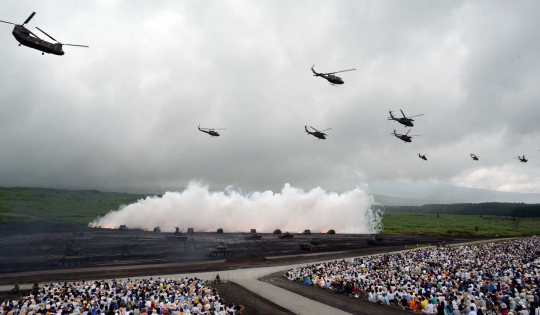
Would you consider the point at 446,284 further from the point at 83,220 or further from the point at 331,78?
the point at 83,220

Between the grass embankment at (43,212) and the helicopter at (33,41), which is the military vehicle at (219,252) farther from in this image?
the grass embankment at (43,212)

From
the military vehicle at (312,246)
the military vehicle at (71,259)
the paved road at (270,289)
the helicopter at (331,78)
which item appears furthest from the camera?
the military vehicle at (312,246)

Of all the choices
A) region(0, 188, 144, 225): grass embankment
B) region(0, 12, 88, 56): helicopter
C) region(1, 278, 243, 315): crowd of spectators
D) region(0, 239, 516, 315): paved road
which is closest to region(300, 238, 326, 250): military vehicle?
region(0, 239, 516, 315): paved road

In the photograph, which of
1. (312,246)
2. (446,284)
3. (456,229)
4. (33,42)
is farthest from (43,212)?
(456,229)

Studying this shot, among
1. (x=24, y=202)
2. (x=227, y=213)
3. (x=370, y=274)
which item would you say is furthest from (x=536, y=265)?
(x=24, y=202)

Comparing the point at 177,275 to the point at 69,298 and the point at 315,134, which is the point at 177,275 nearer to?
the point at 69,298

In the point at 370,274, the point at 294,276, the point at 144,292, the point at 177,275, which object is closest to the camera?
the point at 144,292

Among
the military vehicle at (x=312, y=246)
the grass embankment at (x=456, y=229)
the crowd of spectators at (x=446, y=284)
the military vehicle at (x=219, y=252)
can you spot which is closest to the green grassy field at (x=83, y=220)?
the grass embankment at (x=456, y=229)

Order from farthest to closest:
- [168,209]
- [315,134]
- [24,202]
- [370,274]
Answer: [24,202], [168,209], [315,134], [370,274]
